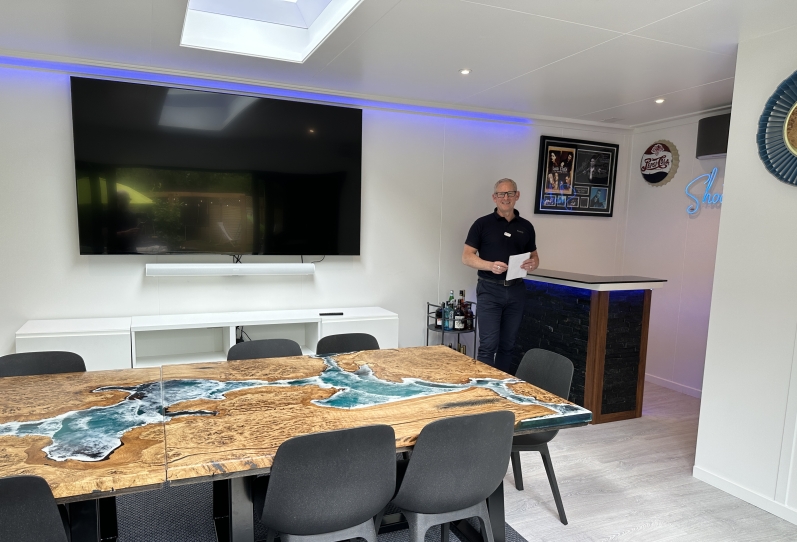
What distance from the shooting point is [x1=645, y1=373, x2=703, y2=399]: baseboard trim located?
15.4ft

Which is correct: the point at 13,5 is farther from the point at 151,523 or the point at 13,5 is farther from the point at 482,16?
the point at 151,523

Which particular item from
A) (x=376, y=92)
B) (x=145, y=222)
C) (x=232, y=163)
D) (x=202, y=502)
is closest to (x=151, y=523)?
(x=202, y=502)

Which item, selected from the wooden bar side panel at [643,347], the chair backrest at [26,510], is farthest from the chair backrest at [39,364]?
the wooden bar side panel at [643,347]

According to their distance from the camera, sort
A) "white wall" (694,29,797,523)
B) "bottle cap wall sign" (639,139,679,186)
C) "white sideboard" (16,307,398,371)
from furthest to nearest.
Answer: "bottle cap wall sign" (639,139,679,186)
"white sideboard" (16,307,398,371)
"white wall" (694,29,797,523)

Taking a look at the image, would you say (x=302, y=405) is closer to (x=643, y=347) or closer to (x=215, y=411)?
(x=215, y=411)

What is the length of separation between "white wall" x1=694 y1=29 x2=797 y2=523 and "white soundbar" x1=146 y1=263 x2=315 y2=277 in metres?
2.93

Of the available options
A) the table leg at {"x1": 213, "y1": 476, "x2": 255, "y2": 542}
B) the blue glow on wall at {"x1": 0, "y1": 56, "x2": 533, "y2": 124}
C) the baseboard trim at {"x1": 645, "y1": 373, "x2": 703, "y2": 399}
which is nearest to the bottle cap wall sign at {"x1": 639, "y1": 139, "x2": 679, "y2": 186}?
the blue glow on wall at {"x1": 0, "y1": 56, "x2": 533, "y2": 124}

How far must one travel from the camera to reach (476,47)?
3.03 meters

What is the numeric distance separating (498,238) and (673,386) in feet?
8.19

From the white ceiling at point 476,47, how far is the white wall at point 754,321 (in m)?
0.40

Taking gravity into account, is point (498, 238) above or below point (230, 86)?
below

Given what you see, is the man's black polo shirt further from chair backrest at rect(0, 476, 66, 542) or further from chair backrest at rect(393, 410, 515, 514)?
chair backrest at rect(0, 476, 66, 542)

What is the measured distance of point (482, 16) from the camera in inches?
102

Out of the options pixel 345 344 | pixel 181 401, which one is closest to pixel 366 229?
pixel 345 344
